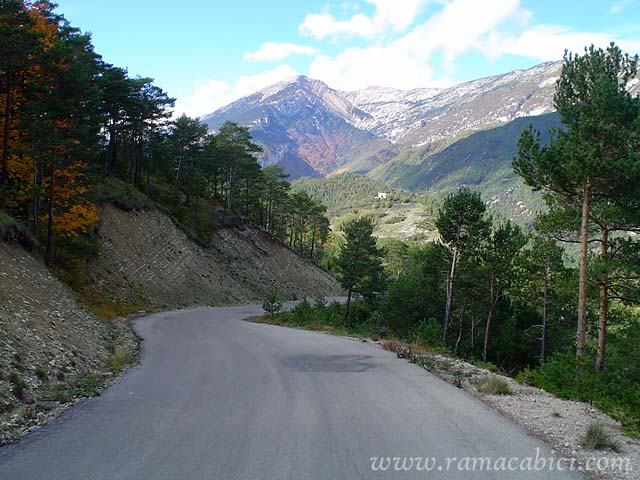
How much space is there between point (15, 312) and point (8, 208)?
1263cm

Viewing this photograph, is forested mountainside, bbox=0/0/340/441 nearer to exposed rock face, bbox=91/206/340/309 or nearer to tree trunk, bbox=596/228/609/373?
exposed rock face, bbox=91/206/340/309

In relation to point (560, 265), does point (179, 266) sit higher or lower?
lower

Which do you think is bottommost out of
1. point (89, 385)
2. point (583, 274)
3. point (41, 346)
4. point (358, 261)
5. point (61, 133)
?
point (89, 385)

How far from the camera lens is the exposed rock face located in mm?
31578

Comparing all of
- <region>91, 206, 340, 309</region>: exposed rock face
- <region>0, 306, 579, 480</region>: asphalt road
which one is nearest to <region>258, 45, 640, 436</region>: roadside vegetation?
<region>0, 306, 579, 480</region>: asphalt road

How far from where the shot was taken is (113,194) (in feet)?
118

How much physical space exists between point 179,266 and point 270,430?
34.4 m

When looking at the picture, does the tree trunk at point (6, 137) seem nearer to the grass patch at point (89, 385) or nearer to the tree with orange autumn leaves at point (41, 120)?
the tree with orange autumn leaves at point (41, 120)

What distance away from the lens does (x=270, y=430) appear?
6.03 meters

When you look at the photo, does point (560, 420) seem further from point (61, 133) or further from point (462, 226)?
point (61, 133)

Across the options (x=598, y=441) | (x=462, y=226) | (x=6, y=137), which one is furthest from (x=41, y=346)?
(x=462, y=226)

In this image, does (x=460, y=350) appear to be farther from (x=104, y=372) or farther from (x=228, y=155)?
(x=228, y=155)

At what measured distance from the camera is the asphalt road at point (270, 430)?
4867 mm

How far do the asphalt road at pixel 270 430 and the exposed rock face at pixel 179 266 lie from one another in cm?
2277
